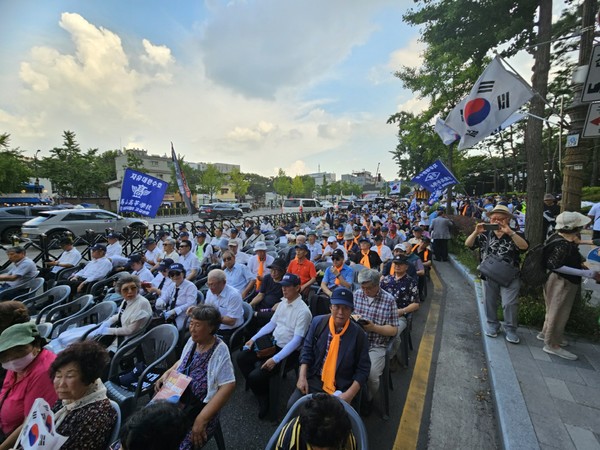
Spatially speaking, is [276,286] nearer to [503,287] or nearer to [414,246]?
[503,287]

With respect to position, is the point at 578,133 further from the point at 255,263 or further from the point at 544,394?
the point at 255,263

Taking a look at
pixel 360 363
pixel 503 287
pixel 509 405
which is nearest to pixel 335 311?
pixel 360 363

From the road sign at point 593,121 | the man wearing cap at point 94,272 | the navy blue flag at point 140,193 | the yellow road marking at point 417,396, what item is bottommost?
the yellow road marking at point 417,396

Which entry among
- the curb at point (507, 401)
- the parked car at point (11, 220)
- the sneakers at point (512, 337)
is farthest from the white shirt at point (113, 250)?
the parked car at point (11, 220)

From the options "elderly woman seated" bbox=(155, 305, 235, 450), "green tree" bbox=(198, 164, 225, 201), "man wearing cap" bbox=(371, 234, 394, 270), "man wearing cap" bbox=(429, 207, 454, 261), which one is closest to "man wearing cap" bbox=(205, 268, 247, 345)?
"elderly woman seated" bbox=(155, 305, 235, 450)

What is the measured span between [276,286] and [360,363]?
2.18 m

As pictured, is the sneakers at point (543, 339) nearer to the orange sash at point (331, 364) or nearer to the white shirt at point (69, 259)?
the orange sash at point (331, 364)

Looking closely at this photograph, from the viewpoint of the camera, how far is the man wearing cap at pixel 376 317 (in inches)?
113

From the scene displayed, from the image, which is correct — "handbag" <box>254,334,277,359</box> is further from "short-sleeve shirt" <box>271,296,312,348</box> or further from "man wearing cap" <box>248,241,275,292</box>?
"man wearing cap" <box>248,241,275,292</box>

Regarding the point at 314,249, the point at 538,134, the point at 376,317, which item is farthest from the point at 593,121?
the point at 314,249

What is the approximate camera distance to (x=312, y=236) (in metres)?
7.52

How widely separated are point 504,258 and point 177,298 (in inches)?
188

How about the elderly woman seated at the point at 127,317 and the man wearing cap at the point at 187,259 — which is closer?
the elderly woman seated at the point at 127,317

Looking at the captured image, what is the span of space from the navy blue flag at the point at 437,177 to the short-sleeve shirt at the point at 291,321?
7516 mm
